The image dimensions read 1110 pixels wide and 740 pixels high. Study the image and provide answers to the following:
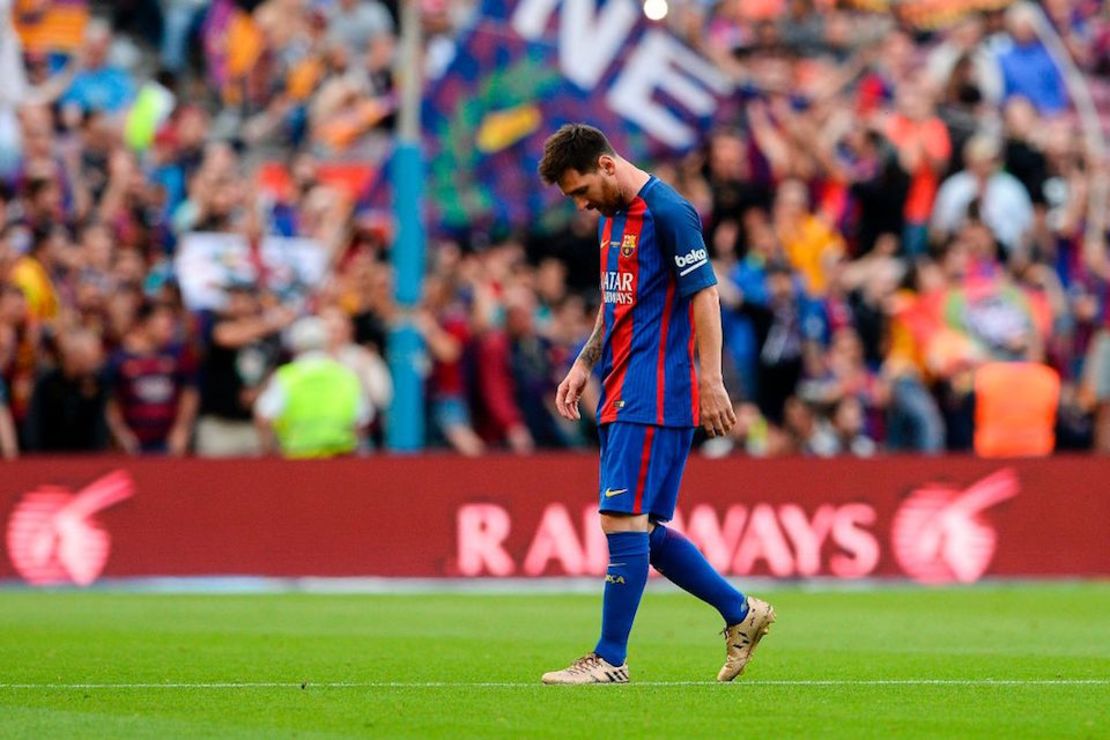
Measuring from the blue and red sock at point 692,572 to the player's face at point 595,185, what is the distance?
1.38m

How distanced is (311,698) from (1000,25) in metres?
16.0

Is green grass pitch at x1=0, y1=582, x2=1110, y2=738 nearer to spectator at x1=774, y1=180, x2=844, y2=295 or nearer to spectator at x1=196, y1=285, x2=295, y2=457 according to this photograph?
spectator at x1=196, y1=285, x2=295, y2=457

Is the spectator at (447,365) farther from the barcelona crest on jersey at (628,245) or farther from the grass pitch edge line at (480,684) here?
the barcelona crest on jersey at (628,245)

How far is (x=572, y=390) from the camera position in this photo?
9.24 metres

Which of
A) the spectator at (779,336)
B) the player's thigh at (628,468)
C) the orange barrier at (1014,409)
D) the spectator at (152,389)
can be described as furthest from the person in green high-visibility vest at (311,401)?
the player's thigh at (628,468)

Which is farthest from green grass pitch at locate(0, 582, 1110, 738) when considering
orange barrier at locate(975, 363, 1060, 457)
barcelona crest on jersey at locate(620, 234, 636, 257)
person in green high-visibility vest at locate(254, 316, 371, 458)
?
orange barrier at locate(975, 363, 1060, 457)

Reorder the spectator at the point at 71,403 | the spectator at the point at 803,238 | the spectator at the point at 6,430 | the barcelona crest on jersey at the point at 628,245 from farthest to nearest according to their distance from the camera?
the spectator at the point at 803,238
the spectator at the point at 6,430
the spectator at the point at 71,403
the barcelona crest on jersey at the point at 628,245

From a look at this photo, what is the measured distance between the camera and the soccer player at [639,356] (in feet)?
29.3

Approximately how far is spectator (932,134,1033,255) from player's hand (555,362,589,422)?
1198 centimetres

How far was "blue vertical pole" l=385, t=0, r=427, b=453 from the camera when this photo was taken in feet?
59.8

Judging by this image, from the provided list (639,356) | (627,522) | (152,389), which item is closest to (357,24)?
(152,389)

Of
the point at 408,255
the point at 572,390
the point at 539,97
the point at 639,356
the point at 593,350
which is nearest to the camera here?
the point at 639,356

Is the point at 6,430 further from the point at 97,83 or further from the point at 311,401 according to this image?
the point at 97,83

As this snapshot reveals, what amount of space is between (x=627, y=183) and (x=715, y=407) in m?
1.00
